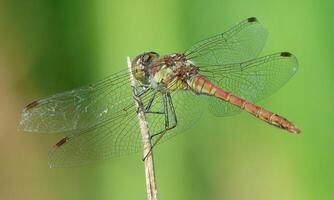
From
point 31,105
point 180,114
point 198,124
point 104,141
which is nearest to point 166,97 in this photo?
point 180,114

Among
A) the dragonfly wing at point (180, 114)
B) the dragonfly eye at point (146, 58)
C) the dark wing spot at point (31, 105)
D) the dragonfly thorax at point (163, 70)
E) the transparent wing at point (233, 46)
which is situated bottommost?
the dragonfly wing at point (180, 114)

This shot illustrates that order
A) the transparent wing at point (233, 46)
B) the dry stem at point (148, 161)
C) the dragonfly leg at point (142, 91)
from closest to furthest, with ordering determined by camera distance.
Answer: the dry stem at point (148, 161)
the dragonfly leg at point (142, 91)
the transparent wing at point (233, 46)

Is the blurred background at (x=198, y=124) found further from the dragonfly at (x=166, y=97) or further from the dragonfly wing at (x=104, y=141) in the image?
the dragonfly wing at (x=104, y=141)

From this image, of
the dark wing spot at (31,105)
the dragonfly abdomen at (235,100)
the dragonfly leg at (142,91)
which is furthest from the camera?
the dragonfly abdomen at (235,100)

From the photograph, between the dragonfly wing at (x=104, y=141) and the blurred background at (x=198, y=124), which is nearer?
the dragonfly wing at (x=104, y=141)

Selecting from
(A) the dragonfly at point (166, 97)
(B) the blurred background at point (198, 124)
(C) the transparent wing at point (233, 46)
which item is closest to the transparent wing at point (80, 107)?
(A) the dragonfly at point (166, 97)

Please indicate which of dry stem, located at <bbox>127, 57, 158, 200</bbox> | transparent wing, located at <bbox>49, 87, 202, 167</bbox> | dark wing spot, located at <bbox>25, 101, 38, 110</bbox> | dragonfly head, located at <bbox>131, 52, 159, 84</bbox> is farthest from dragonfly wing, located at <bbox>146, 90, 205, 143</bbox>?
dark wing spot, located at <bbox>25, 101, 38, 110</bbox>

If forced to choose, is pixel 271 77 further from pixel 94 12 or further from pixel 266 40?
pixel 94 12
